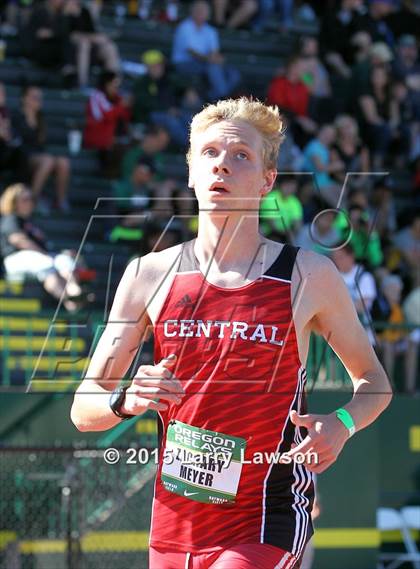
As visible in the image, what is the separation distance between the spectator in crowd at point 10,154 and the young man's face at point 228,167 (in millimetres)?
8090

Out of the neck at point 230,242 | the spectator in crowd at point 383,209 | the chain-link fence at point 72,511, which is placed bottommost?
the chain-link fence at point 72,511

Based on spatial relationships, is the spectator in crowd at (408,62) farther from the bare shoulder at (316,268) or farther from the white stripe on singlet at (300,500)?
the white stripe on singlet at (300,500)

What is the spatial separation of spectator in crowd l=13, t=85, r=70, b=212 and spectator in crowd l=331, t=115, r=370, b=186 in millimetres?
3141

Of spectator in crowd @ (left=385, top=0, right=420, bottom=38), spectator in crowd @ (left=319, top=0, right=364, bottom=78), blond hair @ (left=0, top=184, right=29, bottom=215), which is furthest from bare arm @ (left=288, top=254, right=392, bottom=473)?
spectator in crowd @ (left=385, top=0, right=420, bottom=38)

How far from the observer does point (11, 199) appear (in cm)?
1068

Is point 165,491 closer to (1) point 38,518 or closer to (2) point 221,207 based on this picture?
(2) point 221,207

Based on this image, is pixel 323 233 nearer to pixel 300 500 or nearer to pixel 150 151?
pixel 150 151

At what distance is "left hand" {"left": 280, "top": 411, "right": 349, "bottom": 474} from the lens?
377 centimetres

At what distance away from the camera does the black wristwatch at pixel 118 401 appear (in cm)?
393

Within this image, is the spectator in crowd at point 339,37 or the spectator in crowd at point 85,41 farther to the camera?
the spectator in crowd at point 339,37

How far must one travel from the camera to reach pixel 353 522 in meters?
9.78

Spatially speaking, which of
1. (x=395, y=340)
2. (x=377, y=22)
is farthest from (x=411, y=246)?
(x=377, y=22)

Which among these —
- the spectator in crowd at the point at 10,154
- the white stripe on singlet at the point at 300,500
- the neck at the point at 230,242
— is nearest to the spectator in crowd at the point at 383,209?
the spectator in crowd at the point at 10,154

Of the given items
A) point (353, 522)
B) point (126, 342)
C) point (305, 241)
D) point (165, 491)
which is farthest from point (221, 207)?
point (305, 241)
